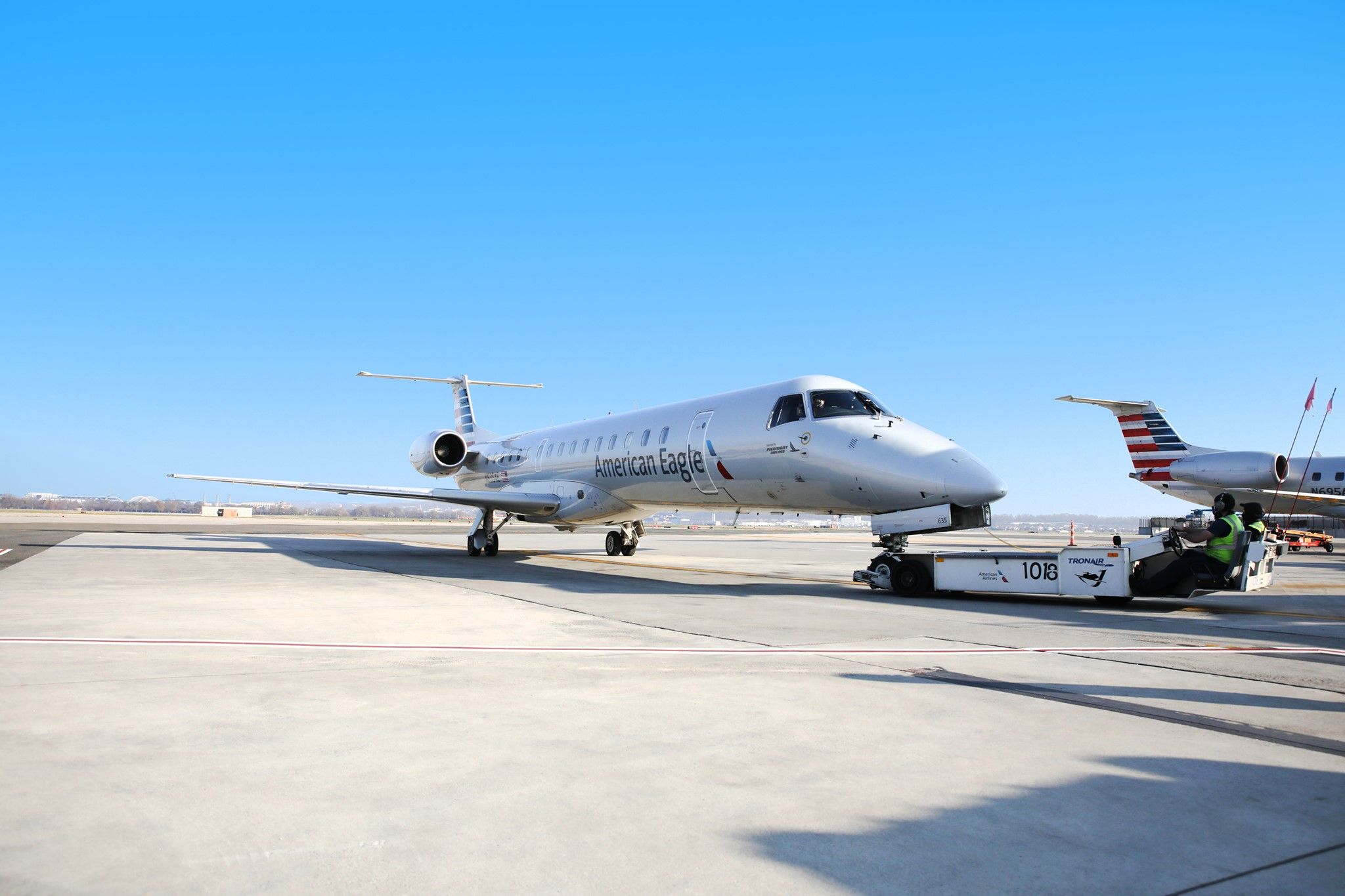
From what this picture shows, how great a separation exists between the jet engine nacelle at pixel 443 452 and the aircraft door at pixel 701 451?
918 cm

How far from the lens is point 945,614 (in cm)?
1006

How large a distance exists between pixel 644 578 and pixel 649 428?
347 centimetres

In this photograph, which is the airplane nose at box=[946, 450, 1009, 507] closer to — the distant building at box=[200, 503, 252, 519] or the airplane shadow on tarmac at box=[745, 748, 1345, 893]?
the airplane shadow on tarmac at box=[745, 748, 1345, 893]

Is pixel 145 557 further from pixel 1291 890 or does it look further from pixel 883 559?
pixel 1291 890

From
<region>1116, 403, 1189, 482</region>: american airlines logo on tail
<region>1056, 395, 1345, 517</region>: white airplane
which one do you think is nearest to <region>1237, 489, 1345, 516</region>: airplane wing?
<region>1056, 395, 1345, 517</region>: white airplane

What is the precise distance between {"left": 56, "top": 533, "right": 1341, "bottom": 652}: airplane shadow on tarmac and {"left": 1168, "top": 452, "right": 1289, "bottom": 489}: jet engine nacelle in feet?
70.9

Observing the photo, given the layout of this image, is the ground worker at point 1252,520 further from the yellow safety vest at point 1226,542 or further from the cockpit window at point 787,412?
the cockpit window at point 787,412

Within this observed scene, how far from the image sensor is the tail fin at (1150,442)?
32531mm

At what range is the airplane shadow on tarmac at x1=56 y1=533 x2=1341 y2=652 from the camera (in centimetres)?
932

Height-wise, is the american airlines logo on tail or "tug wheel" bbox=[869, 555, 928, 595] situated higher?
the american airlines logo on tail

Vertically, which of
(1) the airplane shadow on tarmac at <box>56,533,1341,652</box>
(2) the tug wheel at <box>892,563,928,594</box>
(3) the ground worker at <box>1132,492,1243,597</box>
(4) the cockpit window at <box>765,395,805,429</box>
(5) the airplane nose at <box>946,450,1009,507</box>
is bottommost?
(1) the airplane shadow on tarmac at <box>56,533,1341,652</box>

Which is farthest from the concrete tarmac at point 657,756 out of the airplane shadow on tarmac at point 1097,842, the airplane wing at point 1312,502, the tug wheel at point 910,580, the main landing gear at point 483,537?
the airplane wing at point 1312,502

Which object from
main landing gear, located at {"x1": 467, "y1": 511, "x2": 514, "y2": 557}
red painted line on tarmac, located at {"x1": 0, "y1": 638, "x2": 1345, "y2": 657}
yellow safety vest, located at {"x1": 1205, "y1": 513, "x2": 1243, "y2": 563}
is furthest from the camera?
main landing gear, located at {"x1": 467, "y1": 511, "x2": 514, "y2": 557}

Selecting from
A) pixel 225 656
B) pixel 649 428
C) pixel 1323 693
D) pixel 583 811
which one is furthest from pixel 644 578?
pixel 583 811
